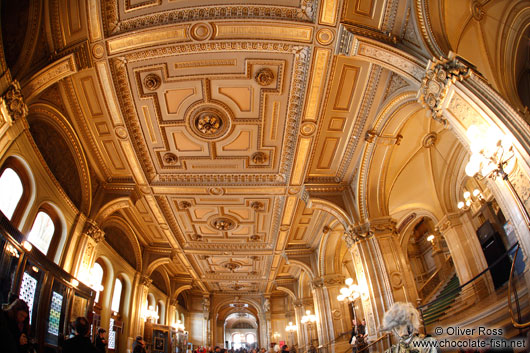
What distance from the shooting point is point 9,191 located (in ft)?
21.8

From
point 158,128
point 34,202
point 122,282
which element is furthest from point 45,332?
point 122,282

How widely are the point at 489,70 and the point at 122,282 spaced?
14.1 meters

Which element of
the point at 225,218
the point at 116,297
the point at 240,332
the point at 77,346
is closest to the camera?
the point at 77,346

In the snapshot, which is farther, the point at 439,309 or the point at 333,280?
the point at 333,280

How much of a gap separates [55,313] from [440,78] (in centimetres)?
941

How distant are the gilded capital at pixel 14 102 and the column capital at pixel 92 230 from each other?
451 centimetres

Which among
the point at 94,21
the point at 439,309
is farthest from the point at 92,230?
the point at 439,309

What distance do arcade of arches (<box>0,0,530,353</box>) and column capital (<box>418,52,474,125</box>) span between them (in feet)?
0.10

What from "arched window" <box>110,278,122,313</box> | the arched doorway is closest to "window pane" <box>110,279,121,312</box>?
"arched window" <box>110,278,122,313</box>

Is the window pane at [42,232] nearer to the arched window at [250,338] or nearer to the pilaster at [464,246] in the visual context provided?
the pilaster at [464,246]

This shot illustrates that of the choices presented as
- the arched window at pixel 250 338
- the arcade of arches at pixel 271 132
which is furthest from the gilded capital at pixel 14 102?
the arched window at pixel 250 338

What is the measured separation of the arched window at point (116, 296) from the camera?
483 inches

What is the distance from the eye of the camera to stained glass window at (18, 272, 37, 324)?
256 inches

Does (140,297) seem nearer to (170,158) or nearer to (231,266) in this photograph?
(231,266)
